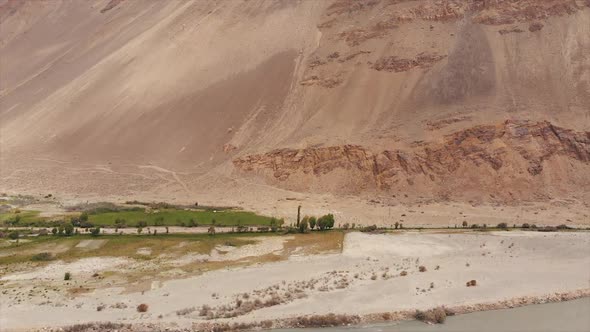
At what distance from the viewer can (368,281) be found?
99.3 ft

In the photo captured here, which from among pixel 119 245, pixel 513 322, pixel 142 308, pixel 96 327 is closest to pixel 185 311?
pixel 142 308

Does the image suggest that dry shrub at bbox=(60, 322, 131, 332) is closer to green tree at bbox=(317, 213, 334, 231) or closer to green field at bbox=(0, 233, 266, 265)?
green field at bbox=(0, 233, 266, 265)

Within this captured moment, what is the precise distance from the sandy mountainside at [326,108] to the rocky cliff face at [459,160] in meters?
0.13

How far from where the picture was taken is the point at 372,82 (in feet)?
221

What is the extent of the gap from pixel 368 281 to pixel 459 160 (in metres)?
28.5

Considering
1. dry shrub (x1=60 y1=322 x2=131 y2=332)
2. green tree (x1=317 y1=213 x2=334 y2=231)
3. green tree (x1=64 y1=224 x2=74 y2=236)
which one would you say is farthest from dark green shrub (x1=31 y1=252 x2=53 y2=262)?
green tree (x1=317 y1=213 x2=334 y2=231)

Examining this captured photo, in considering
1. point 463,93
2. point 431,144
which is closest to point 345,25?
point 463,93

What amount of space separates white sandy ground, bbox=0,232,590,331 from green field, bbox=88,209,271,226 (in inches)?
354

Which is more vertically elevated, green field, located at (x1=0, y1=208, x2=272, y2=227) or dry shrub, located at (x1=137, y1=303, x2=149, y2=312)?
green field, located at (x1=0, y1=208, x2=272, y2=227)

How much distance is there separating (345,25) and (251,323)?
57315 millimetres

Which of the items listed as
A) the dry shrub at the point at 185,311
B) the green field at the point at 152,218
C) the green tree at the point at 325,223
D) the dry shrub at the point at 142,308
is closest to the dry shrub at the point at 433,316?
the dry shrub at the point at 185,311

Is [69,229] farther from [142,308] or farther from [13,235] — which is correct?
[142,308]

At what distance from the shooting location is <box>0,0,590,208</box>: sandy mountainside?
5594 cm

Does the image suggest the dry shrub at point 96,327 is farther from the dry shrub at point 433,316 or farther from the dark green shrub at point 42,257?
the dark green shrub at point 42,257
